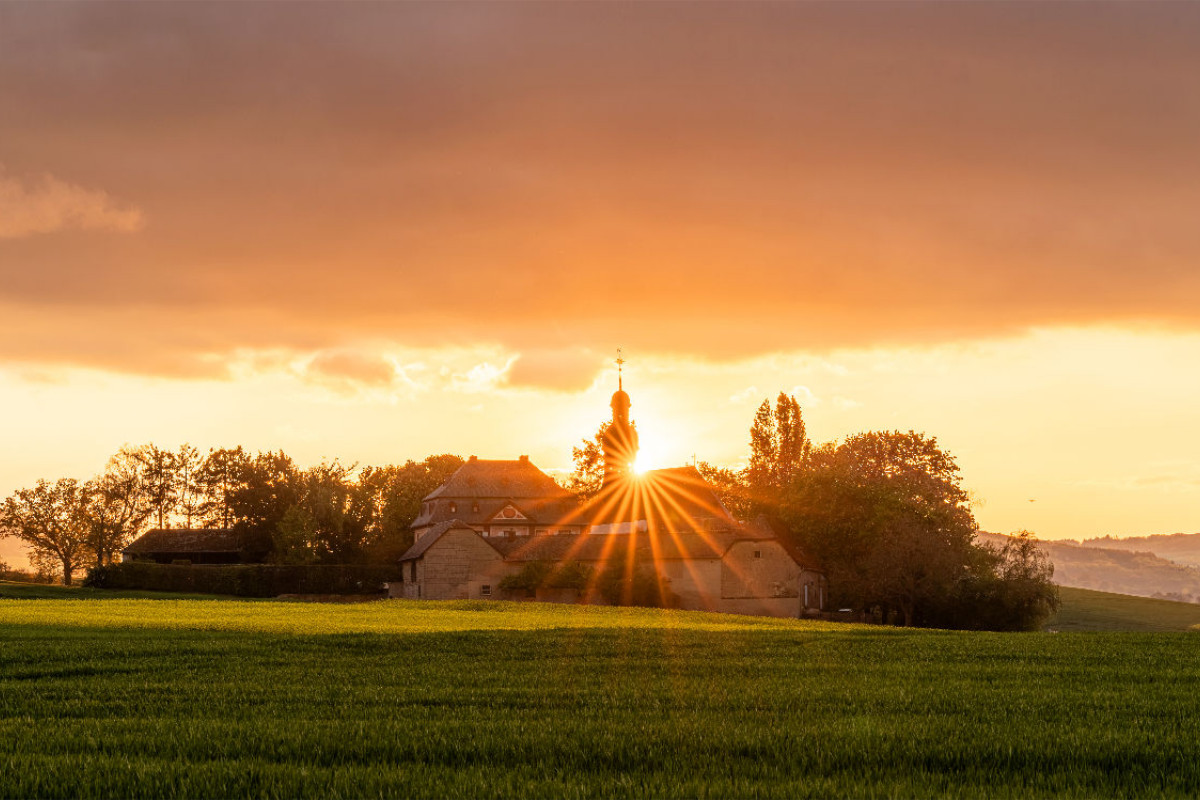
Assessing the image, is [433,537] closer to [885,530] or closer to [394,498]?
[394,498]

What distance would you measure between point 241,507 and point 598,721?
114 meters

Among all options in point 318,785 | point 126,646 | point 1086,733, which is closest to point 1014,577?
point 126,646

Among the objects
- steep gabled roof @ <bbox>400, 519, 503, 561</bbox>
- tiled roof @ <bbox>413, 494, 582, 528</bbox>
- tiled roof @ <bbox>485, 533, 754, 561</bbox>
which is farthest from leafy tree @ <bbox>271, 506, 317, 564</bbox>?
tiled roof @ <bbox>485, 533, 754, 561</bbox>

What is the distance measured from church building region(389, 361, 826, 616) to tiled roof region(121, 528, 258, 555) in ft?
69.8

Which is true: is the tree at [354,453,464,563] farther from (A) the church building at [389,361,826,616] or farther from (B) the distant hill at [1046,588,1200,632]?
(B) the distant hill at [1046,588,1200,632]

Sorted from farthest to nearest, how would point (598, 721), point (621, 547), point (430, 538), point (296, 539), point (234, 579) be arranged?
point (296, 539) < point (234, 579) < point (430, 538) < point (621, 547) < point (598, 721)

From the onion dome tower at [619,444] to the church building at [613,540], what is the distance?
0.39 feet

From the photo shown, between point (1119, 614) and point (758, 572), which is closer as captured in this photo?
point (758, 572)

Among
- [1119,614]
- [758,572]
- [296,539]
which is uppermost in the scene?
[296,539]

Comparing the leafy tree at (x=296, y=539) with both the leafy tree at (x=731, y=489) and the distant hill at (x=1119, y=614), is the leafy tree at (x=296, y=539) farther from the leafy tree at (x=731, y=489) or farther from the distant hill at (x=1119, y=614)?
the distant hill at (x=1119, y=614)

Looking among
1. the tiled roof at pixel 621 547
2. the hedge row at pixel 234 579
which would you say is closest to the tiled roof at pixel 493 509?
the hedge row at pixel 234 579

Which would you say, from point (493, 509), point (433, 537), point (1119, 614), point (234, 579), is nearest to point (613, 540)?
point (433, 537)

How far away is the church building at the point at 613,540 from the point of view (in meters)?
87.0

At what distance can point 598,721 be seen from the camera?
13680 millimetres
